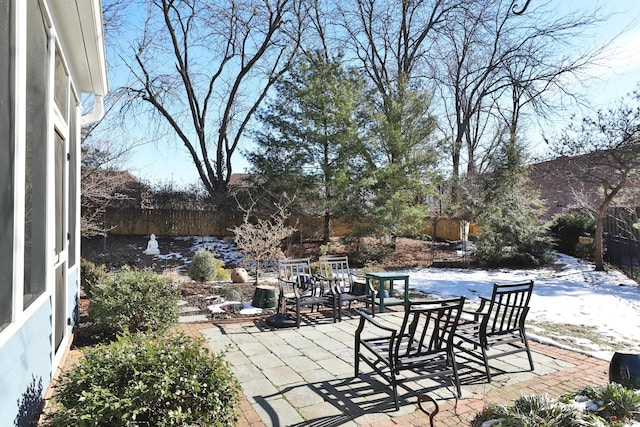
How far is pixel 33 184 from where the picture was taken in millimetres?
2484

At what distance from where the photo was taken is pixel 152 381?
2.11 metres

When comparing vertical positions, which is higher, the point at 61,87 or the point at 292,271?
the point at 61,87

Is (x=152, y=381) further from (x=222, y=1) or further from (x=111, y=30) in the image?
(x=222, y=1)

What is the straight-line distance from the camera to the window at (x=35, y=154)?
228 centimetres

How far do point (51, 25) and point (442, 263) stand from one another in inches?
491

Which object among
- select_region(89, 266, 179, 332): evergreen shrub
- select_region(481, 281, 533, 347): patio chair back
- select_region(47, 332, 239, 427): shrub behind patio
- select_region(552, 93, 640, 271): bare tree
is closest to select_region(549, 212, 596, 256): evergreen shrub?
select_region(552, 93, 640, 271): bare tree

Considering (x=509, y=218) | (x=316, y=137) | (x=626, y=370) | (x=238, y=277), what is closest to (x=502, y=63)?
(x=509, y=218)

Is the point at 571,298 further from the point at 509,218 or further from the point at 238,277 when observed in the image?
the point at 238,277

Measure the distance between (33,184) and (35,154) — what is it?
0.19 m

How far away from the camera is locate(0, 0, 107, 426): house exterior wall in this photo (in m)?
1.81

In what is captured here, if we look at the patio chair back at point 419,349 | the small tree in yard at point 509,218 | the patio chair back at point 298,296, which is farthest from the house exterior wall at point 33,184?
the small tree in yard at point 509,218

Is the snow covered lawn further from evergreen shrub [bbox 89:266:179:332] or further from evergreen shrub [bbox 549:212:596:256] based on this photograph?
evergreen shrub [bbox 89:266:179:332]

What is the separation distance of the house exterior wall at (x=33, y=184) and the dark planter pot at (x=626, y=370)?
12.6ft

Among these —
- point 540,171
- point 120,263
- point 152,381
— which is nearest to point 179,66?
point 120,263
